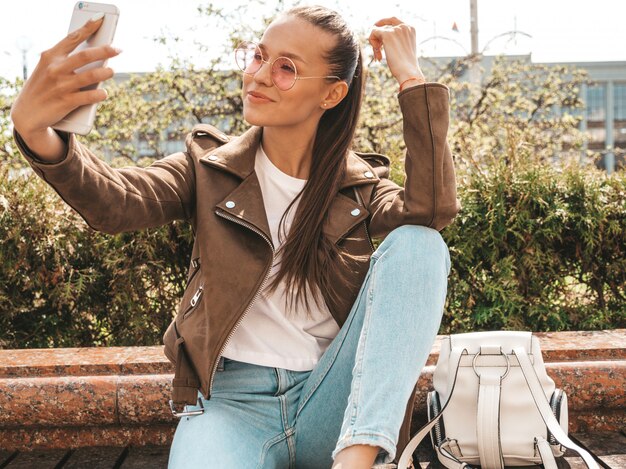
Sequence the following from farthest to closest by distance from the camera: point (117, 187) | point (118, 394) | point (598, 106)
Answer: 1. point (598, 106)
2. point (118, 394)
3. point (117, 187)

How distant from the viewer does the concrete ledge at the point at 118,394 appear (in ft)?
9.06

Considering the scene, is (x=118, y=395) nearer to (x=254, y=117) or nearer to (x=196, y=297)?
(x=196, y=297)

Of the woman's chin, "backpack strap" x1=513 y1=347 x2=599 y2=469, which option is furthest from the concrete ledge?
the woman's chin

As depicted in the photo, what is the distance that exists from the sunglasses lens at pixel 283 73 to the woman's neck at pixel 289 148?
167 millimetres

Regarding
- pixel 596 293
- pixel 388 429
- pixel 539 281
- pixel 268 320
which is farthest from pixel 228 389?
pixel 596 293

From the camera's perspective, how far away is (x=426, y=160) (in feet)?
7.26

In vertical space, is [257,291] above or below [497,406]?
above

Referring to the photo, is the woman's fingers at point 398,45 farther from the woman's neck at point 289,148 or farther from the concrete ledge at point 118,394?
the concrete ledge at point 118,394

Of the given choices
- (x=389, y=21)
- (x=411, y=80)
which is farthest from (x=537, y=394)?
(x=389, y=21)

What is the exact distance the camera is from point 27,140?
5.58 feet

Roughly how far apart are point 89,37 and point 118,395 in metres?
1.55

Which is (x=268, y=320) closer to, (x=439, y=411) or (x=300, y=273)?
(x=300, y=273)

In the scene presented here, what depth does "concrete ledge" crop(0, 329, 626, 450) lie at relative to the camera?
2.76 m

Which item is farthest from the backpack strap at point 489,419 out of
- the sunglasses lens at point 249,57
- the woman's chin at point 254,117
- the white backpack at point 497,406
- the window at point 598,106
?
the window at point 598,106
